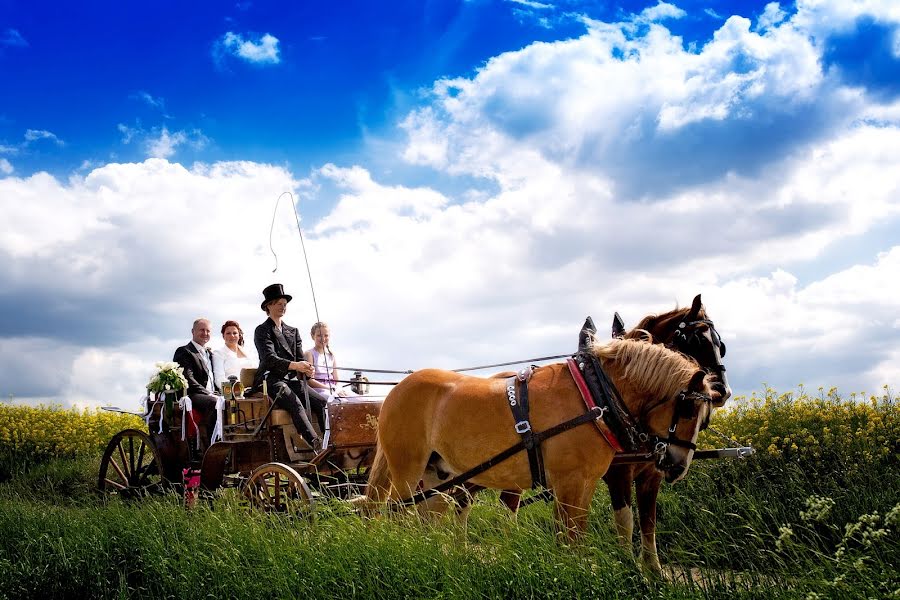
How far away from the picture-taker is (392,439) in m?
5.89

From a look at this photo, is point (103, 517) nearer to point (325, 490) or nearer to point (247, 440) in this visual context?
point (247, 440)

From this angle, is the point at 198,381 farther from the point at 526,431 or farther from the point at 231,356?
the point at 526,431

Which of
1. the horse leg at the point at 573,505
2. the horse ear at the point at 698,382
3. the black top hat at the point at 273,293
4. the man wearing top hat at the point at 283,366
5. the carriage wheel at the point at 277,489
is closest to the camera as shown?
the horse leg at the point at 573,505

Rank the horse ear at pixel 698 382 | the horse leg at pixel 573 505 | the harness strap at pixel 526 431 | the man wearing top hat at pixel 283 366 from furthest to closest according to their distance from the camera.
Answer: the man wearing top hat at pixel 283 366
the harness strap at pixel 526 431
the horse ear at pixel 698 382
the horse leg at pixel 573 505

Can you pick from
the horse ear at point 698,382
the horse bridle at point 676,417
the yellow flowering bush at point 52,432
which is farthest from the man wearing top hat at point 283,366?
the yellow flowering bush at point 52,432

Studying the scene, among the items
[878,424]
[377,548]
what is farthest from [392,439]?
[878,424]

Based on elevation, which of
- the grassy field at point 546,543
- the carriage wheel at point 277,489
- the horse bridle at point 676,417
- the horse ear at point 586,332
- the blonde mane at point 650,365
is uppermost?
the horse ear at point 586,332

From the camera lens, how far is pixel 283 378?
7988 mm

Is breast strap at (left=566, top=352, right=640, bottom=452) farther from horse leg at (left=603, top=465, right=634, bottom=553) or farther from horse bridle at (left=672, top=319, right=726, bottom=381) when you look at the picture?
horse bridle at (left=672, top=319, right=726, bottom=381)

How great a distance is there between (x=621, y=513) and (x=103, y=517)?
203 inches

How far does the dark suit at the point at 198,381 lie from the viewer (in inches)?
336

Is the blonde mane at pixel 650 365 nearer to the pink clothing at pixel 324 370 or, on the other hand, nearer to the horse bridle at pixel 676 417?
the horse bridle at pixel 676 417

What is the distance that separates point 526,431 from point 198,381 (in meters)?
5.48

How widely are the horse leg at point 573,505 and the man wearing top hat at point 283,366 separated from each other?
3.29m
